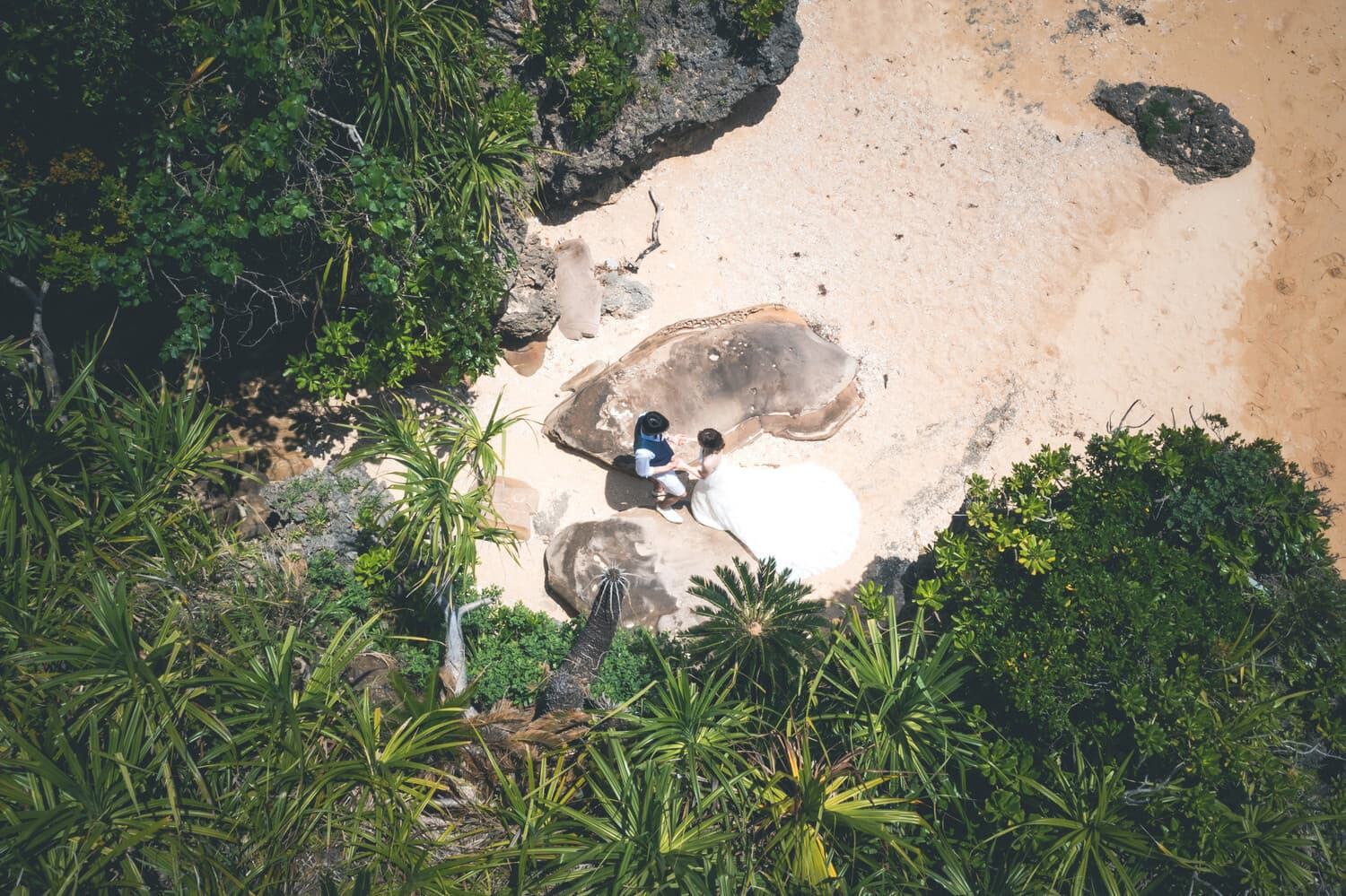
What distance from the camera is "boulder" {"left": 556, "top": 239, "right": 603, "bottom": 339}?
9203mm

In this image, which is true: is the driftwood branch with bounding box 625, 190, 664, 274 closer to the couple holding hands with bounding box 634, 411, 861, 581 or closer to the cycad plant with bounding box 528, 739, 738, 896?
the couple holding hands with bounding box 634, 411, 861, 581

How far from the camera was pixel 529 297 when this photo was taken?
886cm

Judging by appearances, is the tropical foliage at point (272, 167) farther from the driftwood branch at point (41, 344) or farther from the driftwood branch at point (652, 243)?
the driftwood branch at point (652, 243)

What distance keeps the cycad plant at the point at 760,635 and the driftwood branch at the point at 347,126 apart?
4.89m

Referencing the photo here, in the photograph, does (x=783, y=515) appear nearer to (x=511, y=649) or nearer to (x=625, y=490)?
(x=625, y=490)

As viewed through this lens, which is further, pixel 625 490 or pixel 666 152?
pixel 666 152

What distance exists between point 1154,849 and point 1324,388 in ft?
22.7

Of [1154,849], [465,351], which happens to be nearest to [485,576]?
[465,351]

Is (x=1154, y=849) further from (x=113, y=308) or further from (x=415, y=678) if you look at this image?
(x=113, y=308)

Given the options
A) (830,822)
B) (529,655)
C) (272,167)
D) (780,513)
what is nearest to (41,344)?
(272,167)

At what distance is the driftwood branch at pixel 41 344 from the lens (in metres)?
6.24

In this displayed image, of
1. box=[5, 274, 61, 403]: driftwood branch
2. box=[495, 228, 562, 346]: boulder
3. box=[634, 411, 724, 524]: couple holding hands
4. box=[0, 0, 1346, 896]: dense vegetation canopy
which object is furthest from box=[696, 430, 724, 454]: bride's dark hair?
box=[5, 274, 61, 403]: driftwood branch

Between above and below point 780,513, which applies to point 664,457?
above

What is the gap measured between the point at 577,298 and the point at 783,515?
11.8 ft
